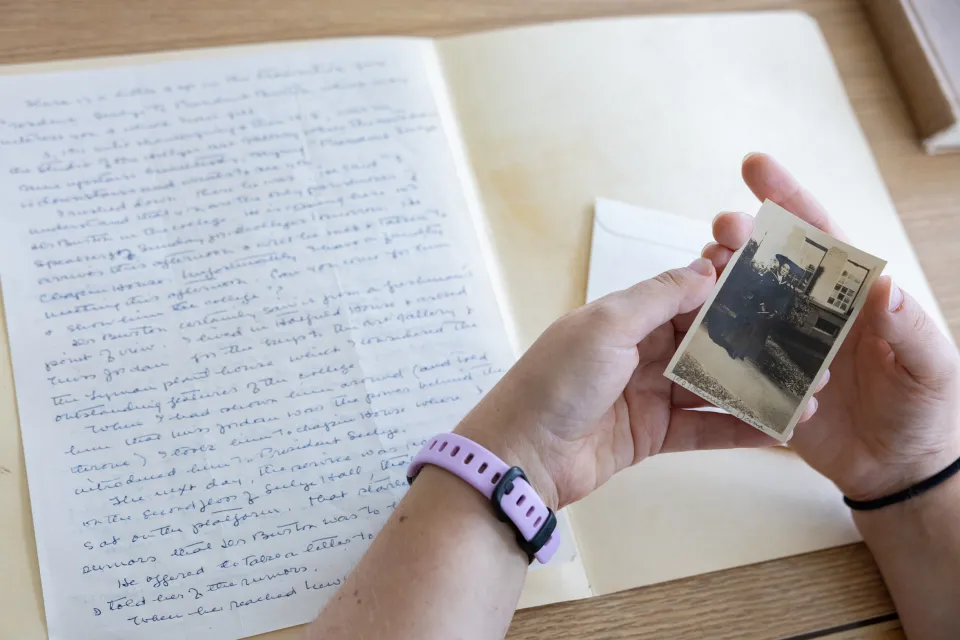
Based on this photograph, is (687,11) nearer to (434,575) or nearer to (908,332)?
(908,332)

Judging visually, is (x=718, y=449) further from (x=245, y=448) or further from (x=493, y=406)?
(x=245, y=448)

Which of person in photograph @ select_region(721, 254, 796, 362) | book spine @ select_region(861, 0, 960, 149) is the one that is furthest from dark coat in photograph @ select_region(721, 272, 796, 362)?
book spine @ select_region(861, 0, 960, 149)

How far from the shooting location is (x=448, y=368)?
0.73 m

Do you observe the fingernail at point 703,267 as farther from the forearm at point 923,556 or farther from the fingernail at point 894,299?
the forearm at point 923,556

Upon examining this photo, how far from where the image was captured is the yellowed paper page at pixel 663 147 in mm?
728

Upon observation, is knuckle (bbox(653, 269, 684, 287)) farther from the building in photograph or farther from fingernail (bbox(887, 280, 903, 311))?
fingernail (bbox(887, 280, 903, 311))

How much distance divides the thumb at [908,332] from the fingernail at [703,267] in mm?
133

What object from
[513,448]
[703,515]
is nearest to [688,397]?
[703,515]

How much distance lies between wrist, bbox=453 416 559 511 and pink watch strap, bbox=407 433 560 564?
0.02 metres

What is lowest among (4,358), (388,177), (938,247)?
(938,247)

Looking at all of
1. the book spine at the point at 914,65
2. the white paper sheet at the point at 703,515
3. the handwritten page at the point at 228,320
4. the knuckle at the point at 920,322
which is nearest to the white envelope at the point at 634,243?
the white paper sheet at the point at 703,515

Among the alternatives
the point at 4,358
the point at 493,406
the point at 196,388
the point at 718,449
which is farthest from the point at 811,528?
the point at 4,358

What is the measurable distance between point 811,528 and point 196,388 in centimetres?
59

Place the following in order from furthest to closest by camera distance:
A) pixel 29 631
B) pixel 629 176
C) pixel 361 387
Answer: pixel 629 176 < pixel 361 387 < pixel 29 631
